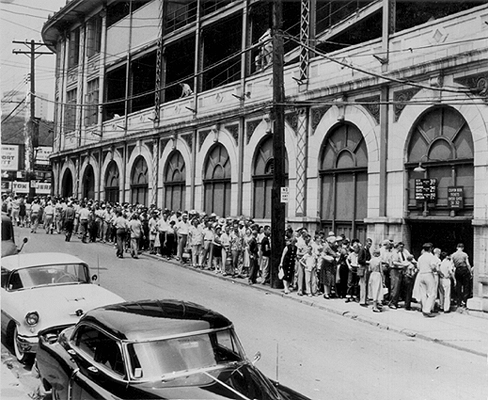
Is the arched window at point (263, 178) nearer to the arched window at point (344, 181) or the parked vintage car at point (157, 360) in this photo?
the arched window at point (344, 181)

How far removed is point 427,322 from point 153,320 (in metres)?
8.12

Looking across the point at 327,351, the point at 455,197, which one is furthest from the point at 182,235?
the point at 327,351

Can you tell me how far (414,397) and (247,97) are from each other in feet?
54.6

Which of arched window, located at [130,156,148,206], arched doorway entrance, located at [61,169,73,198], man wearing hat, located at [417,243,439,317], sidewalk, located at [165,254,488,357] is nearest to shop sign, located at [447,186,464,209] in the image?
man wearing hat, located at [417,243,439,317]

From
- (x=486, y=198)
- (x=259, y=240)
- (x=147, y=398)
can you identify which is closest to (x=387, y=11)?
(x=486, y=198)

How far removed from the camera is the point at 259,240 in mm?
17109

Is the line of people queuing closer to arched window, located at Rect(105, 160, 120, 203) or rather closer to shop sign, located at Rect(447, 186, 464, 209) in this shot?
shop sign, located at Rect(447, 186, 464, 209)

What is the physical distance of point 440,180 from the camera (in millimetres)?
15031

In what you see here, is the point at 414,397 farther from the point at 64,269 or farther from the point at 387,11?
the point at 387,11

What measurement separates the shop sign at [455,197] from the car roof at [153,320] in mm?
9854

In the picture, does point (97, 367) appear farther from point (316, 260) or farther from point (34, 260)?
point (316, 260)

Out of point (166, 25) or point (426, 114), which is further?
point (166, 25)

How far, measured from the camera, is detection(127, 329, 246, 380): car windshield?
546 centimetres

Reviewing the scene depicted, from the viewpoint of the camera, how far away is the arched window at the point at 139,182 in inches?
1184
